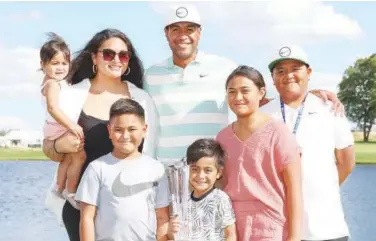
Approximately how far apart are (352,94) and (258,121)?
66.4m

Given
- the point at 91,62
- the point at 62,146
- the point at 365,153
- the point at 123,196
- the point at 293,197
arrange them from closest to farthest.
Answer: the point at 293,197 < the point at 123,196 < the point at 62,146 < the point at 91,62 < the point at 365,153

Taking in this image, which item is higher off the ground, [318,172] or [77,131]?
[77,131]

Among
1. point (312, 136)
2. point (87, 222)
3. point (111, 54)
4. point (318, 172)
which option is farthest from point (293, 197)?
point (111, 54)

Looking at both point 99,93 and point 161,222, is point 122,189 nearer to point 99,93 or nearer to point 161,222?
point 161,222

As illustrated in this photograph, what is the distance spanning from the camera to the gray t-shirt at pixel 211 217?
4520mm

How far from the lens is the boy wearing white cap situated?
4.71 m

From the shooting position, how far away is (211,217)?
455 cm

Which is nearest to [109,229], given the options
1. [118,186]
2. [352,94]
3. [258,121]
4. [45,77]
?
[118,186]

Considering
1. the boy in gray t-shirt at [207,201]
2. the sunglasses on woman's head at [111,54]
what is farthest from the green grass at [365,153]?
the boy in gray t-shirt at [207,201]

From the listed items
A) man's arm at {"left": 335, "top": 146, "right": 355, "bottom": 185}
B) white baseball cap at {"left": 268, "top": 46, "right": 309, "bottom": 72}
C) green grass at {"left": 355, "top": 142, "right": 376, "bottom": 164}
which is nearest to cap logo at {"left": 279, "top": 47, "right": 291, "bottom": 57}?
white baseball cap at {"left": 268, "top": 46, "right": 309, "bottom": 72}

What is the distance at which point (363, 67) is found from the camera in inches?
2820

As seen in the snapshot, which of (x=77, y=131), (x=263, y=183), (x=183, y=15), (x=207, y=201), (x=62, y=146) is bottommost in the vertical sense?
(x=207, y=201)

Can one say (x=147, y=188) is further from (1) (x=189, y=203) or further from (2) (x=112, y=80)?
(2) (x=112, y=80)

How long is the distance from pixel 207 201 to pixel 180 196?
194 mm
